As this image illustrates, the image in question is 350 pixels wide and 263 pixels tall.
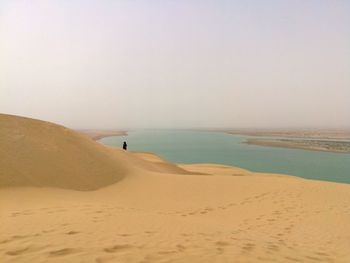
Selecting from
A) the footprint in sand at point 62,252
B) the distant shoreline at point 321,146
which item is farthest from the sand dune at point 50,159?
the distant shoreline at point 321,146

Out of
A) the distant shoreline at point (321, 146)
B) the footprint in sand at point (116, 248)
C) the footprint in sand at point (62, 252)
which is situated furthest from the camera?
the distant shoreline at point (321, 146)

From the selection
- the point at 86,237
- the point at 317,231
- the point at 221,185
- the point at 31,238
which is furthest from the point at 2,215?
the point at 221,185

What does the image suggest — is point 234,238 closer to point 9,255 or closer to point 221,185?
point 9,255

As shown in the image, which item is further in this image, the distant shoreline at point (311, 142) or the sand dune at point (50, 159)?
the distant shoreline at point (311, 142)

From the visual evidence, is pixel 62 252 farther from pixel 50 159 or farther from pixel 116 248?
pixel 50 159

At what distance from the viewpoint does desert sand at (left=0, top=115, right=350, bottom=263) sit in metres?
4.62

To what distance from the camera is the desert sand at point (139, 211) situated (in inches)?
182

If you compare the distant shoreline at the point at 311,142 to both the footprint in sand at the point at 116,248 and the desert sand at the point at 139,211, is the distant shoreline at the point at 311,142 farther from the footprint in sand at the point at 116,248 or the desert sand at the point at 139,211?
the footprint in sand at the point at 116,248

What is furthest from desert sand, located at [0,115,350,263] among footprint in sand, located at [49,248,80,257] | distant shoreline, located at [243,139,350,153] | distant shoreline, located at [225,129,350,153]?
distant shoreline, located at [225,129,350,153]

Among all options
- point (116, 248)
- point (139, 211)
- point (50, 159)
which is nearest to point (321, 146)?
point (50, 159)

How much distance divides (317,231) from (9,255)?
7.19 metres

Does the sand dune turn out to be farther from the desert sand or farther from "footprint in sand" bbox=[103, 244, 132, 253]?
"footprint in sand" bbox=[103, 244, 132, 253]

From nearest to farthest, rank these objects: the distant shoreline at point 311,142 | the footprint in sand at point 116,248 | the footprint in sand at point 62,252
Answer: the footprint in sand at point 62,252, the footprint in sand at point 116,248, the distant shoreline at point 311,142

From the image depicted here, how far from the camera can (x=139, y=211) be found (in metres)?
8.01
